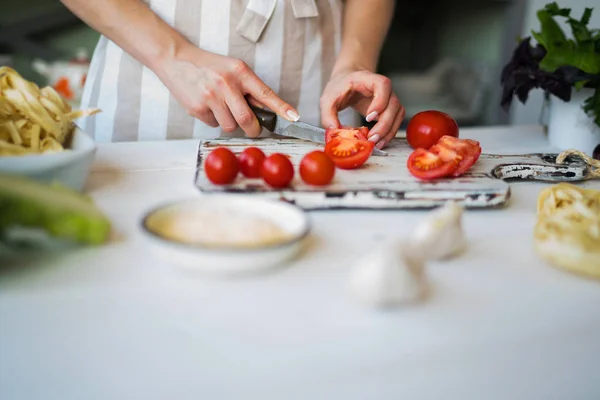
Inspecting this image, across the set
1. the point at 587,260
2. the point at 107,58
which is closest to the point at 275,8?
the point at 107,58

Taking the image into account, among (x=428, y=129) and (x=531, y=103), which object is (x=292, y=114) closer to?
(x=428, y=129)

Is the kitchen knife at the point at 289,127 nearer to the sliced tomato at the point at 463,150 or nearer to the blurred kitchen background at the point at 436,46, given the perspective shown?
the sliced tomato at the point at 463,150

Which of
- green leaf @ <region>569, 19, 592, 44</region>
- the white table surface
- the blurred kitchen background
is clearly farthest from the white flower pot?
the blurred kitchen background

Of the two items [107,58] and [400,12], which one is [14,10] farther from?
[400,12]

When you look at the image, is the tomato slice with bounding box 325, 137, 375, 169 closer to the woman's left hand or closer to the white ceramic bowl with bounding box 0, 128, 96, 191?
the woman's left hand

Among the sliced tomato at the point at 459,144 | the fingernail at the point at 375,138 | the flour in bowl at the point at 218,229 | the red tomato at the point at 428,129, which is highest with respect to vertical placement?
the red tomato at the point at 428,129

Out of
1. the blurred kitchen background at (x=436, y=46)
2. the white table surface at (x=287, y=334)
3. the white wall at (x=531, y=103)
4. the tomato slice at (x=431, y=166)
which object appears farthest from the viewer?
the blurred kitchen background at (x=436, y=46)

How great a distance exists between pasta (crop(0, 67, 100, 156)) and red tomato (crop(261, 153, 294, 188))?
28 cm

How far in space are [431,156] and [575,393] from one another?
393 mm

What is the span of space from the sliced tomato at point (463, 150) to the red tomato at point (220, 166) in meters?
0.31

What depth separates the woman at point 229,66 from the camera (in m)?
1.08

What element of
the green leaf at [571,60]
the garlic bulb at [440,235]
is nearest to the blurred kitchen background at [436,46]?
the green leaf at [571,60]

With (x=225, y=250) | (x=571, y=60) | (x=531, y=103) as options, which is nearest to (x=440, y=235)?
(x=225, y=250)

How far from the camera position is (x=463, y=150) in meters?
0.86
